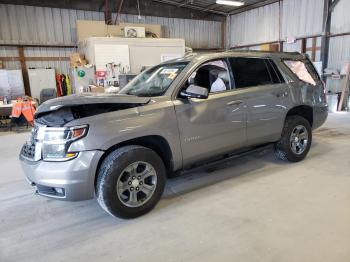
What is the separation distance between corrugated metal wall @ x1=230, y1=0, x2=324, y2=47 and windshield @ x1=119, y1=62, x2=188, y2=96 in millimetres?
9820

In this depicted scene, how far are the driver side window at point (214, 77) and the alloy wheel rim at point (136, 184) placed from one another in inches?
47.1

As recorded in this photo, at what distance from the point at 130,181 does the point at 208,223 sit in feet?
2.69

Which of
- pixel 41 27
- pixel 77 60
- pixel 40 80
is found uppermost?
pixel 41 27

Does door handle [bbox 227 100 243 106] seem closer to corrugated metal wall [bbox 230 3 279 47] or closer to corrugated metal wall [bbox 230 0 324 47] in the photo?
corrugated metal wall [bbox 230 0 324 47]

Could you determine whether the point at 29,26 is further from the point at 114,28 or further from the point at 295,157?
the point at 295,157

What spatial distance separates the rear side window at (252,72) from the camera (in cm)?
331

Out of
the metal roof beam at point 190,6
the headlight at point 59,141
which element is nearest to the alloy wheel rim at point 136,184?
the headlight at point 59,141

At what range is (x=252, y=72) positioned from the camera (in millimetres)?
3471

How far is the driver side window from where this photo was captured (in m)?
3.19

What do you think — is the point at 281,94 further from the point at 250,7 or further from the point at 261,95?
the point at 250,7

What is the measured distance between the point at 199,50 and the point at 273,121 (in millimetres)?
11514

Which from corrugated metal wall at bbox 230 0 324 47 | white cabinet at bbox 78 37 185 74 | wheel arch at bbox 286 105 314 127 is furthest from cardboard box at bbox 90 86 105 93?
corrugated metal wall at bbox 230 0 324 47

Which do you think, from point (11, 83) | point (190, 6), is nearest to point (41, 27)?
point (11, 83)

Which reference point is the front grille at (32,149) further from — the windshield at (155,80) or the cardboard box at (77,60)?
the cardboard box at (77,60)
